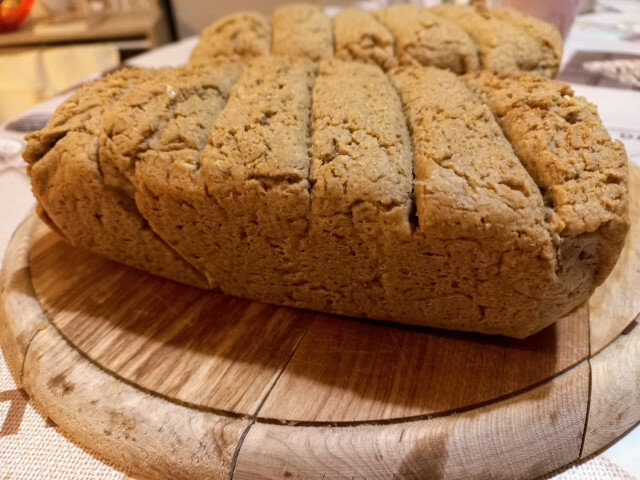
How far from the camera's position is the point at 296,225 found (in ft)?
3.55

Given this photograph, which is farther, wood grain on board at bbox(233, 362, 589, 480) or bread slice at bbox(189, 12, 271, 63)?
bread slice at bbox(189, 12, 271, 63)

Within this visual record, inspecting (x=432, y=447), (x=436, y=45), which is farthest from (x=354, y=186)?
(x=436, y=45)

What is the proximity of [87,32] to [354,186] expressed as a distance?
13.3 feet

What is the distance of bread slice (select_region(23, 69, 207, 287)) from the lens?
123 centimetres

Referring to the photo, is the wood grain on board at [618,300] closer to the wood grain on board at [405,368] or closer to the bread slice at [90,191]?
the wood grain on board at [405,368]

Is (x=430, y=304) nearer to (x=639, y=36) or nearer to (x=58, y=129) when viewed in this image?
(x=58, y=129)

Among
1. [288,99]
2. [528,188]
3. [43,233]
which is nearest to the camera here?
[528,188]

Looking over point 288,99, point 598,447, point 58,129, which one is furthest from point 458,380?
point 58,129

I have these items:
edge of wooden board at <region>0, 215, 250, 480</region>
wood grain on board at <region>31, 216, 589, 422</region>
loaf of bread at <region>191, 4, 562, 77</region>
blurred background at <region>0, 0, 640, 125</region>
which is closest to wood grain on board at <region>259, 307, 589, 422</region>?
wood grain on board at <region>31, 216, 589, 422</region>

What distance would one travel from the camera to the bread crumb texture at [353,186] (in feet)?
3.19

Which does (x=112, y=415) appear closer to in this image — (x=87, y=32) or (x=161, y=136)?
→ (x=161, y=136)

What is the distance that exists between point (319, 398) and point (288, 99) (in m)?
0.74

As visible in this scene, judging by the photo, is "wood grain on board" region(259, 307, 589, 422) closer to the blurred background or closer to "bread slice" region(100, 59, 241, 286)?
"bread slice" region(100, 59, 241, 286)

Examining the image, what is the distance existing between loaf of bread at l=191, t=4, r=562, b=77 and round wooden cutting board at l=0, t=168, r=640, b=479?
0.73 m
